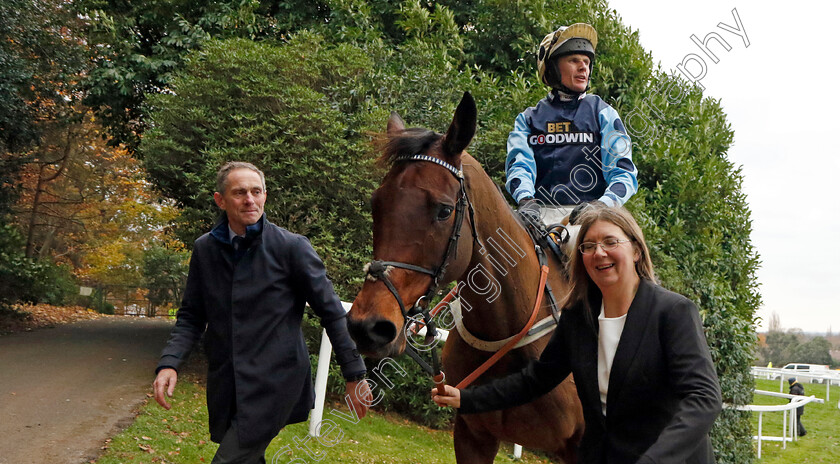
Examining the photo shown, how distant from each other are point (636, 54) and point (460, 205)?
708 cm

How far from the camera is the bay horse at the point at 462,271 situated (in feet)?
7.82

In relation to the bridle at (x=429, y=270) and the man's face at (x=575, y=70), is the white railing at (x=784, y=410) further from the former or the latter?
the bridle at (x=429, y=270)

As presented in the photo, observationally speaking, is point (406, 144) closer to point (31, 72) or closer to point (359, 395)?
point (359, 395)

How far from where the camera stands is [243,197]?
3.01m

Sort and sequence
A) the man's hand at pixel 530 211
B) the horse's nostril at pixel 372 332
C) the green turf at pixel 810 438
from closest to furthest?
the horse's nostril at pixel 372 332, the man's hand at pixel 530 211, the green turf at pixel 810 438

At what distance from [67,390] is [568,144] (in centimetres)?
648

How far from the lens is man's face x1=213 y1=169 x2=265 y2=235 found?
9.86 feet

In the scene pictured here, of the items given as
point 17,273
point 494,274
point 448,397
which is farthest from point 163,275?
point 448,397

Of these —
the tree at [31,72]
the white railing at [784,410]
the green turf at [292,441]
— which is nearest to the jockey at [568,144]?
the green turf at [292,441]

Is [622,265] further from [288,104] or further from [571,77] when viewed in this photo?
[288,104]

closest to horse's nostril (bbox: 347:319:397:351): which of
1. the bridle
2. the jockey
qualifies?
the bridle

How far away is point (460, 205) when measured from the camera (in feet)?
8.72

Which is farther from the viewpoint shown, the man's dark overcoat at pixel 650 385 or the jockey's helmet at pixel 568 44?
the jockey's helmet at pixel 568 44

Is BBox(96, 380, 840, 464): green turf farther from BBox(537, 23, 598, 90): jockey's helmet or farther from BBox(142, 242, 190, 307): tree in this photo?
BBox(142, 242, 190, 307): tree
